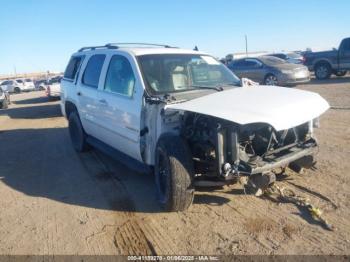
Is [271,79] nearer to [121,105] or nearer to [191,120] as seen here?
[121,105]

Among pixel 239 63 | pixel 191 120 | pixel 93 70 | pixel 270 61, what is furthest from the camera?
pixel 239 63

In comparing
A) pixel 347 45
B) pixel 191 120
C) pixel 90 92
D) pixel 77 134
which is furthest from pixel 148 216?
pixel 347 45

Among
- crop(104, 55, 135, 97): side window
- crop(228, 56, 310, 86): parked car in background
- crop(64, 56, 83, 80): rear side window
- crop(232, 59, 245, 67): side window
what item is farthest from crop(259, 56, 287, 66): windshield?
crop(104, 55, 135, 97): side window

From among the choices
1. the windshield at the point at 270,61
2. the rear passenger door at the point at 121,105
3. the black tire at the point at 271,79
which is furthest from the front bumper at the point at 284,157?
the windshield at the point at 270,61

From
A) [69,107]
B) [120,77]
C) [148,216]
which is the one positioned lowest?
[148,216]

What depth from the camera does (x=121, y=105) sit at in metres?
5.21

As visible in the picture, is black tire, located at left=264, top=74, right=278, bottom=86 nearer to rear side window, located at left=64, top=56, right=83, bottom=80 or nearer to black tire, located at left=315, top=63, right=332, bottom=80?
black tire, located at left=315, top=63, right=332, bottom=80

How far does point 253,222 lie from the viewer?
13.2 feet

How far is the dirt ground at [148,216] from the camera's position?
12.0ft

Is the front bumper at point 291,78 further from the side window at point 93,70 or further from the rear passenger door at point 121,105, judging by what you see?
the rear passenger door at point 121,105

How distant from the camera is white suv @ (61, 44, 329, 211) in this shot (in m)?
3.94

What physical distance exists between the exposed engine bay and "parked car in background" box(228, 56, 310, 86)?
38.6 ft

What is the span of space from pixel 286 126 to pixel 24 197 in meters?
3.86

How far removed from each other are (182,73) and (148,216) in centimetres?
A: 216
